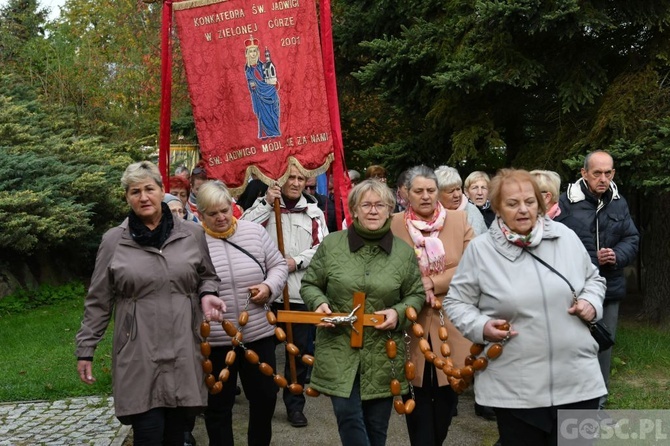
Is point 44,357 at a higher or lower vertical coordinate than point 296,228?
lower

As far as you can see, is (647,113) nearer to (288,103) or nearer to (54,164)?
(288,103)

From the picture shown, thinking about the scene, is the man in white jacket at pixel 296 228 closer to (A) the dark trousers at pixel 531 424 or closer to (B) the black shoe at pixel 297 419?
(B) the black shoe at pixel 297 419

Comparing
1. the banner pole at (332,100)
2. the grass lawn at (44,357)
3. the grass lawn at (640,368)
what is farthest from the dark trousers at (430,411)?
the grass lawn at (44,357)

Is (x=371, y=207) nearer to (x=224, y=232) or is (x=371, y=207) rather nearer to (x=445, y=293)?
(x=445, y=293)

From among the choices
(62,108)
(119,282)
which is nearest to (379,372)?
(119,282)

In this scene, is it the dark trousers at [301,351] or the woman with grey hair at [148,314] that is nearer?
the woman with grey hair at [148,314]

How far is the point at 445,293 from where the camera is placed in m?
5.11

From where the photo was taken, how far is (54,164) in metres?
14.1

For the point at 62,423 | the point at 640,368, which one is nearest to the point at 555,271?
the point at 62,423

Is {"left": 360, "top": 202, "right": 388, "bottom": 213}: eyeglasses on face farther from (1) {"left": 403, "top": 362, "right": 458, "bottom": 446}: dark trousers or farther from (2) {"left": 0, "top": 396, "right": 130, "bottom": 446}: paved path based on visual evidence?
(2) {"left": 0, "top": 396, "right": 130, "bottom": 446}: paved path

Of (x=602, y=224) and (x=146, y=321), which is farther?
(x=602, y=224)

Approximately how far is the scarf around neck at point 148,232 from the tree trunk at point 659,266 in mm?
6881

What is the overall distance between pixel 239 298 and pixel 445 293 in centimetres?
128

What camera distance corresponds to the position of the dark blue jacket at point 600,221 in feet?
21.2
